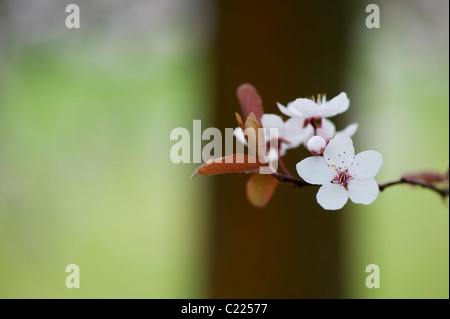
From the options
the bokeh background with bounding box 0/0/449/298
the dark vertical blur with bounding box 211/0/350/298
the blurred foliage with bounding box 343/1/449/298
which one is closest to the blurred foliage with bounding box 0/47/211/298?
the bokeh background with bounding box 0/0/449/298

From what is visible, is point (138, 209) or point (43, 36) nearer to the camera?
point (43, 36)

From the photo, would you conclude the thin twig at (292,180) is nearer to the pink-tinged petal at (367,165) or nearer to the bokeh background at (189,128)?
the pink-tinged petal at (367,165)

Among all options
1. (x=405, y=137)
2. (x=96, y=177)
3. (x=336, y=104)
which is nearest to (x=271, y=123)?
(x=336, y=104)

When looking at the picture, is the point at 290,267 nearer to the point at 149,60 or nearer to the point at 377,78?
the point at 377,78

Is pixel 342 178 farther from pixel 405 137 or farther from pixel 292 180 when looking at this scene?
pixel 405 137

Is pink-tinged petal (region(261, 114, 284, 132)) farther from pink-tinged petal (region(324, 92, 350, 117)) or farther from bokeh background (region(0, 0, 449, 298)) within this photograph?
bokeh background (region(0, 0, 449, 298))
